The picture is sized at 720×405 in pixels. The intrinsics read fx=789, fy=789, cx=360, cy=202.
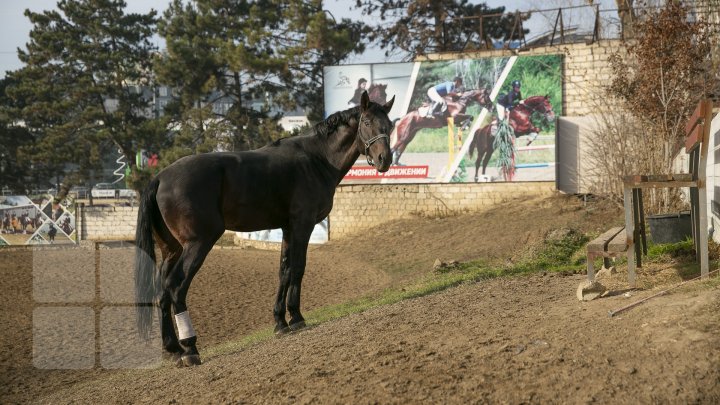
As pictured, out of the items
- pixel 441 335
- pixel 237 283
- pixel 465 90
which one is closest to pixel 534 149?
pixel 465 90

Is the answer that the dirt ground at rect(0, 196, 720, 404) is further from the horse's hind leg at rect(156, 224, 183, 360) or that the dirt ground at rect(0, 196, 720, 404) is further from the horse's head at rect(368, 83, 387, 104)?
the horse's head at rect(368, 83, 387, 104)

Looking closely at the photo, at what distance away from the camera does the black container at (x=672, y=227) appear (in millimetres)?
11359

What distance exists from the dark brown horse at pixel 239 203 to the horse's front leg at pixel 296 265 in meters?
0.01

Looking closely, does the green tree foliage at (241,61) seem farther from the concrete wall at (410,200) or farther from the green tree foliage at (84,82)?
the concrete wall at (410,200)

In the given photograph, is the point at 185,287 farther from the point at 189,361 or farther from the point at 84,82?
the point at 84,82

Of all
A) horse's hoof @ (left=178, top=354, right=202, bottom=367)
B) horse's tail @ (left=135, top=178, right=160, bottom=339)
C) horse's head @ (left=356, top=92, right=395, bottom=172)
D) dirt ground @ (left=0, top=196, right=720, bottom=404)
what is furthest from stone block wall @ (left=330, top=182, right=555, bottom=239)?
horse's hoof @ (left=178, top=354, right=202, bottom=367)

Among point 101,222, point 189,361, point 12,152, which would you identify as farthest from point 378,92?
point 12,152

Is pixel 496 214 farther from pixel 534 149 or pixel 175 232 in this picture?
pixel 175 232

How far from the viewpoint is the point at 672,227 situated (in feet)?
37.6

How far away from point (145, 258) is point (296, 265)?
5.70ft

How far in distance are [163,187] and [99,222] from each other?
4032cm

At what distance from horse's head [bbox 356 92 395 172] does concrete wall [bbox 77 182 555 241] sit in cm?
2074

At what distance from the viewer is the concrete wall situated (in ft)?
97.4

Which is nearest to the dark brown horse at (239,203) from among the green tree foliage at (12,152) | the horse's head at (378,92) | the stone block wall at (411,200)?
the stone block wall at (411,200)
